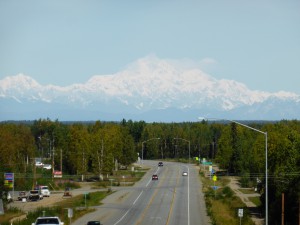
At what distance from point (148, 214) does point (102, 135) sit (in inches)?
2377

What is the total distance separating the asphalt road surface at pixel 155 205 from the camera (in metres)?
64.4

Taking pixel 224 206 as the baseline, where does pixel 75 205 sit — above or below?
below

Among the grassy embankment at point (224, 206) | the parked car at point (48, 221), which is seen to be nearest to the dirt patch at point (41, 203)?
the grassy embankment at point (224, 206)

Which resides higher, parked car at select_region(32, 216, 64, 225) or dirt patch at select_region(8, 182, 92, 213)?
parked car at select_region(32, 216, 64, 225)

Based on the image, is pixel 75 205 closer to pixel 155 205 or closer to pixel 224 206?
pixel 155 205

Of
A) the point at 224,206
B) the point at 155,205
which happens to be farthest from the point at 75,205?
the point at 224,206

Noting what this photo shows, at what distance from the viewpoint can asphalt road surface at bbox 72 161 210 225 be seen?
64.4 m

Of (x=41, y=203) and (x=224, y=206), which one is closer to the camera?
(x=224, y=206)

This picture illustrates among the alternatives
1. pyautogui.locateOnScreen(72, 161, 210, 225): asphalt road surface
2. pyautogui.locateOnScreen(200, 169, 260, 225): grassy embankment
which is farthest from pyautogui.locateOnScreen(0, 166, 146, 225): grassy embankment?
pyautogui.locateOnScreen(200, 169, 260, 225): grassy embankment

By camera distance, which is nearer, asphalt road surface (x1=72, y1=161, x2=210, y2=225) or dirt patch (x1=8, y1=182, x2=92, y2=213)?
asphalt road surface (x1=72, y1=161, x2=210, y2=225)

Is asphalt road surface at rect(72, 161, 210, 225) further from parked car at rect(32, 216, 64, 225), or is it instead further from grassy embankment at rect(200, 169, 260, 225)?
parked car at rect(32, 216, 64, 225)

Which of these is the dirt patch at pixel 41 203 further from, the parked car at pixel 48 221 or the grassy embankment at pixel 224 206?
the parked car at pixel 48 221

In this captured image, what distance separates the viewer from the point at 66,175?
430ft

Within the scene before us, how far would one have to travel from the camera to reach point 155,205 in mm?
80688
